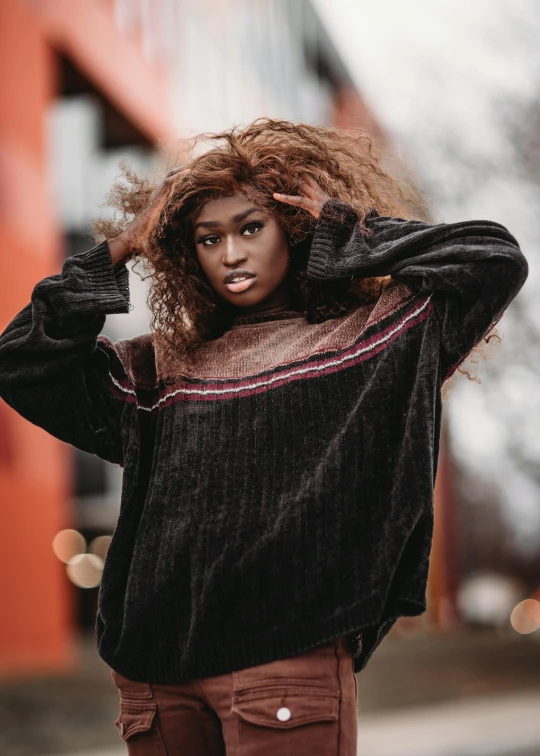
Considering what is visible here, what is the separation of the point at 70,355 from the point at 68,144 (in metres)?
11.5

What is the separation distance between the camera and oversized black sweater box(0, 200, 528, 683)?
2123 millimetres

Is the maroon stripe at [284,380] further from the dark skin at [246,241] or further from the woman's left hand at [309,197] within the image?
the woman's left hand at [309,197]

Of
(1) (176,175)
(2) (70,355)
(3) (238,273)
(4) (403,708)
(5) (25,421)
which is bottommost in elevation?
(4) (403,708)

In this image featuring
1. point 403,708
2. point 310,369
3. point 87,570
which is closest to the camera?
point 310,369

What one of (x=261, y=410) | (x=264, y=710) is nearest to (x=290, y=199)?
(x=261, y=410)

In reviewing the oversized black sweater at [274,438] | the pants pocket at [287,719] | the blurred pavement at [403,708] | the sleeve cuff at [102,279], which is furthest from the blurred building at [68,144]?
the pants pocket at [287,719]

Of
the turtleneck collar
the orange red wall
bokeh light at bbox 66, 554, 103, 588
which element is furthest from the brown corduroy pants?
bokeh light at bbox 66, 554, 103, 588

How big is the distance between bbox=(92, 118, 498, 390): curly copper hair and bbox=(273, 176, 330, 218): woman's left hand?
0.08 ft

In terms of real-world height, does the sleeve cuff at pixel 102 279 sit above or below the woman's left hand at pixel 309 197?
below

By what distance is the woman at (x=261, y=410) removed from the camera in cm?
211

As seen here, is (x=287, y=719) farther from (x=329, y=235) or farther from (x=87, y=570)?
(x=87, y=570)

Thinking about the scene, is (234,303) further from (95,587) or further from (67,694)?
(95,587)

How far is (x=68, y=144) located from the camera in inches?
523

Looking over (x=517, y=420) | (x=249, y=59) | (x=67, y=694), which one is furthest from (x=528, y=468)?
(x=249, y=59)
